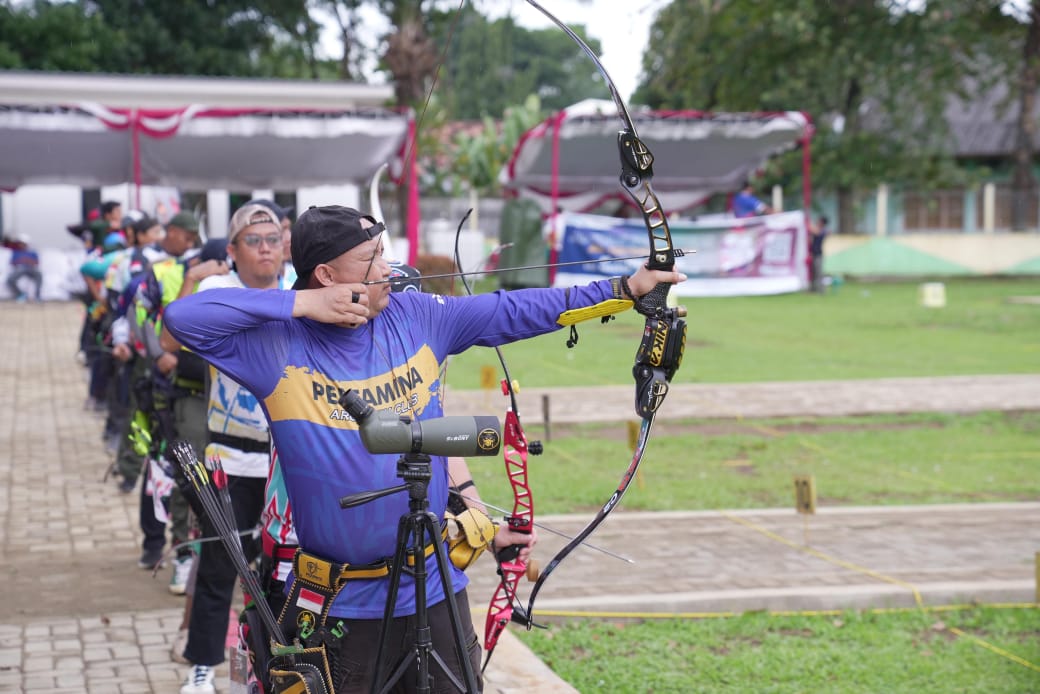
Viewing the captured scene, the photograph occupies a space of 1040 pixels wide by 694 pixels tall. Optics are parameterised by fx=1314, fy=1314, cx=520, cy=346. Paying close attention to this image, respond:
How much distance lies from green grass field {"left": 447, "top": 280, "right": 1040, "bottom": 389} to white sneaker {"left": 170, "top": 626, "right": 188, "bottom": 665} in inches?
235

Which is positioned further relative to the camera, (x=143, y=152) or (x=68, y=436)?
(x=143, y=152)

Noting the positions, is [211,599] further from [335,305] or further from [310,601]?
[335,305]

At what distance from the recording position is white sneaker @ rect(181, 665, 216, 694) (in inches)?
196

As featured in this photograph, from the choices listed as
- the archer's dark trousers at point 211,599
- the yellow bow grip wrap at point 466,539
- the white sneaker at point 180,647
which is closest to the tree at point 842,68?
the white sneaker at point 180,647

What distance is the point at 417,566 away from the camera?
300 cm

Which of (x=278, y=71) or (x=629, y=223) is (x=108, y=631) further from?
(x=278, y=71)

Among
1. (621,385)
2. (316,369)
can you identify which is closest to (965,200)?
(621,385)

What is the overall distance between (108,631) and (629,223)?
1945cm

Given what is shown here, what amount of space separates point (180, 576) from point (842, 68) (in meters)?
28.1

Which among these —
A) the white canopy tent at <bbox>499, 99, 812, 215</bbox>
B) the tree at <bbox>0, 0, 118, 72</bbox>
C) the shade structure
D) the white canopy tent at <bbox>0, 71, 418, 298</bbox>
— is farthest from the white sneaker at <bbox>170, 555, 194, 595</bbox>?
the tree at <bbox>0, 0, 118, 72</bbox>

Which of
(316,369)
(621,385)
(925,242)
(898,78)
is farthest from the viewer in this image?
(925,242)

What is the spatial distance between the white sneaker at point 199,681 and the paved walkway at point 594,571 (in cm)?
22

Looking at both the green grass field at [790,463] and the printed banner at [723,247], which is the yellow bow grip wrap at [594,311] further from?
the printed banner at [723,247]

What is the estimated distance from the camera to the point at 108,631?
19.6 ft
